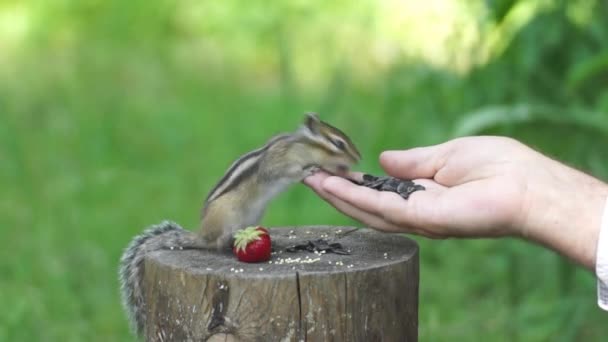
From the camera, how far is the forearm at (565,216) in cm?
271

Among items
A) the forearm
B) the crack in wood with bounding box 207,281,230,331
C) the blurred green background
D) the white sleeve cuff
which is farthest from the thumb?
A: the blurred green background

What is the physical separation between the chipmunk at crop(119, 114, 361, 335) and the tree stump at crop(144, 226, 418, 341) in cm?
16

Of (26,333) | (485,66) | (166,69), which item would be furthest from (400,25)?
(26,333)

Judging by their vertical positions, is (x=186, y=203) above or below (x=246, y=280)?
below

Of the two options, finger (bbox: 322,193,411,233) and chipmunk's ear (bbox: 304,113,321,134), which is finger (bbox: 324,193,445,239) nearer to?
finger (bbox: 322,193,411,233)

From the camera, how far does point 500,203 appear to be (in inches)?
107

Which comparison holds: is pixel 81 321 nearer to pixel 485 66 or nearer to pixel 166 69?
pixel 485 66

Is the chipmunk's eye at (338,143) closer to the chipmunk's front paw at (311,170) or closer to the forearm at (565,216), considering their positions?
the chipmunk's front paw at (311,170)

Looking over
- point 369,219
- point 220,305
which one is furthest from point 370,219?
point 220,305

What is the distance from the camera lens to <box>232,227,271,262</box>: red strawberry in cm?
267

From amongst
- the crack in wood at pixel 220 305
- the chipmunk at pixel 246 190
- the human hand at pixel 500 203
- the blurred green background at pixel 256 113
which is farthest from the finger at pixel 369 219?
the blurred green background at pixel 256 113

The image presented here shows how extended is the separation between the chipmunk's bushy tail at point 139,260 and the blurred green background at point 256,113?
1.43m

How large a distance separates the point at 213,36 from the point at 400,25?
2.99 metres

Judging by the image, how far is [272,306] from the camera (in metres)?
2.52
